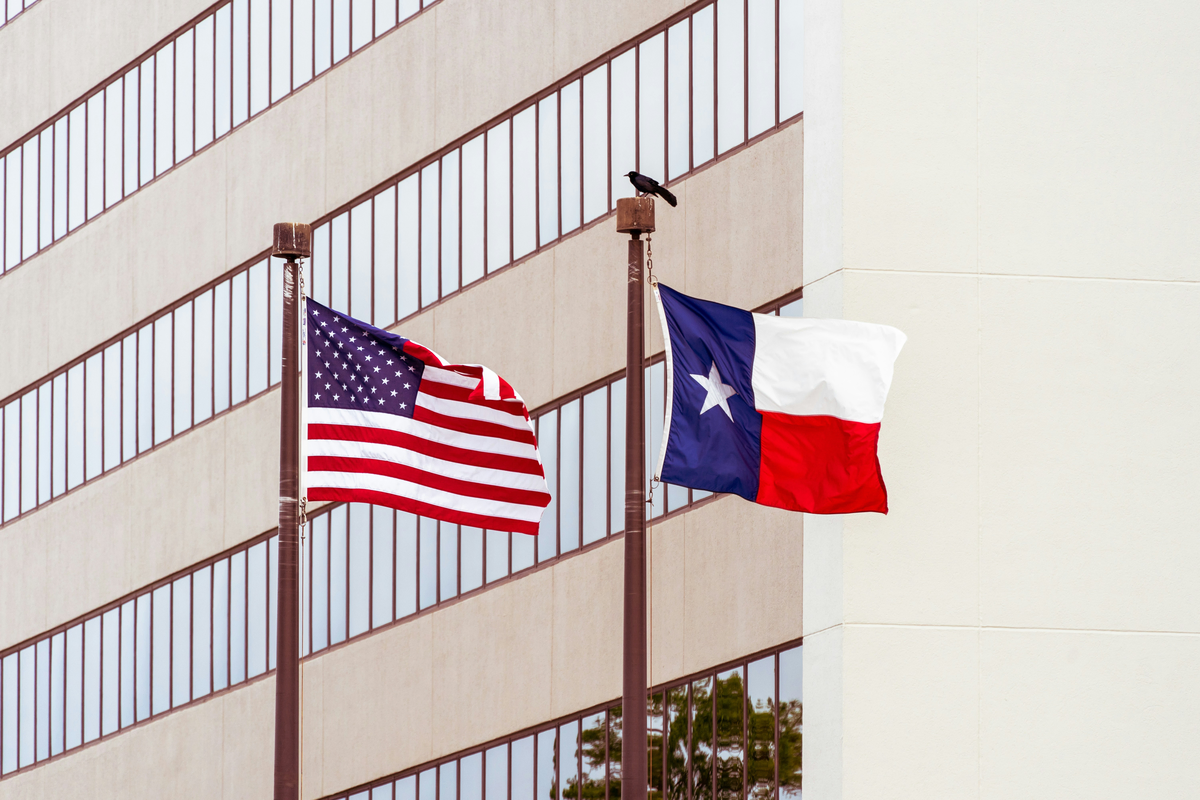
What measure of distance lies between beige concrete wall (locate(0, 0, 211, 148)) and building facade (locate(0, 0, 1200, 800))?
100 mm

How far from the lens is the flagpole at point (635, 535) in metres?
17.0

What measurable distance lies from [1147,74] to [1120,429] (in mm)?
3384

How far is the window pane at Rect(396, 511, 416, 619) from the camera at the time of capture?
32.9m

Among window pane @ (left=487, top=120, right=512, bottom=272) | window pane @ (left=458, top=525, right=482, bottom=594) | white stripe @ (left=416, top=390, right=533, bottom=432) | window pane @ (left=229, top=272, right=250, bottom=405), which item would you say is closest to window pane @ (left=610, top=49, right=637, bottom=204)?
window pane @ (left=487, top=120, right=512, bottom=272)

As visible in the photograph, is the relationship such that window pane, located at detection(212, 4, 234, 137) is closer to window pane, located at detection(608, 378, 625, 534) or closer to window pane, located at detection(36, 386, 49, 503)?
window pane, located at detection(36, 386, 49, 503)

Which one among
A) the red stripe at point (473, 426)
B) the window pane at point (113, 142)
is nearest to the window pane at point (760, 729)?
the red stripe at point (473, 426)

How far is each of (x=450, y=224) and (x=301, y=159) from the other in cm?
419

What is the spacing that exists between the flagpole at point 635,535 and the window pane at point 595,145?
12205mm

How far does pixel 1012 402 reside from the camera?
62.7ft

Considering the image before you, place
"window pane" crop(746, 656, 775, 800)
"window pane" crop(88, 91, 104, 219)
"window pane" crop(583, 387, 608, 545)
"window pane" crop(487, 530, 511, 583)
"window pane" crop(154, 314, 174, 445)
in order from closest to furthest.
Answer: "window pane" crop(746, 656, 775, 800) < "window pane" crop(583, 387, 608, 545) < "window pane" crop(487, 530, 511, 583) < "window pane" crop(154, 314, 174, 445) < "window pane" crop(88, 91, 104, 219)

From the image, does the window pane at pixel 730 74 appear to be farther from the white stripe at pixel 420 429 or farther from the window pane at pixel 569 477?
the white stripe at pixel 420 429

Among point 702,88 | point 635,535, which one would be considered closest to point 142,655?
point 702,88

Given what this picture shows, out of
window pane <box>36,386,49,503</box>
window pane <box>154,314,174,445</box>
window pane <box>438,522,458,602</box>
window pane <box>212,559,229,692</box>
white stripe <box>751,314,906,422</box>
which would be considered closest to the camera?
white stripe <box>751,314,906,422</box>

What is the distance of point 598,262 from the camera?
3002cm
